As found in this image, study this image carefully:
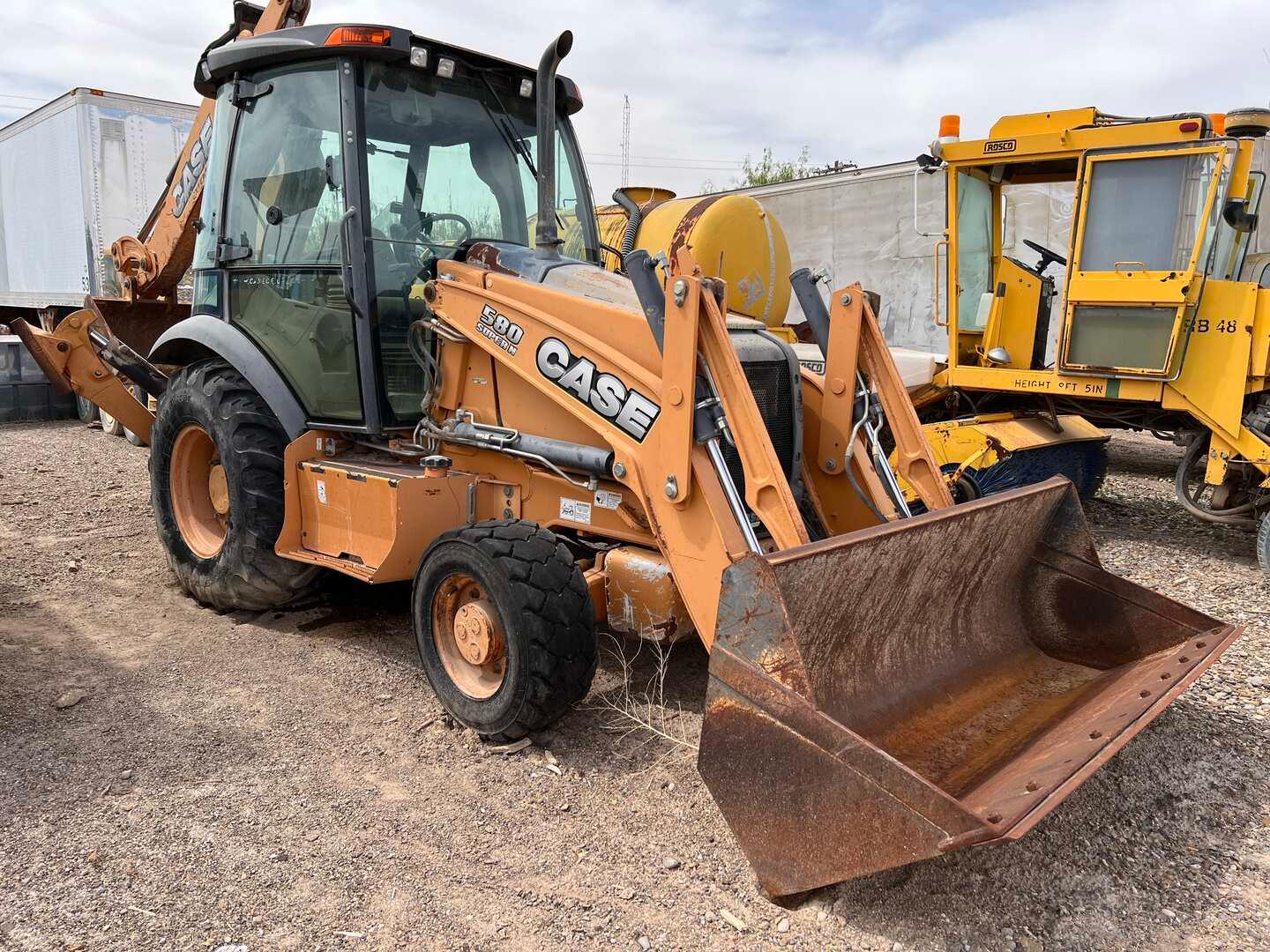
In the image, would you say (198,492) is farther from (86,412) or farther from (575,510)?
(86,412)

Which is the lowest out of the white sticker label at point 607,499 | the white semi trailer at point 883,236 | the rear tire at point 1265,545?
the rear tire at point 1265,545

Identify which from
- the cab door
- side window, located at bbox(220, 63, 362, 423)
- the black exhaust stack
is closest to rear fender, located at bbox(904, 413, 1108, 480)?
the cab door

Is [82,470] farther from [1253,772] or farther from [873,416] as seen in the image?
[1253,772]

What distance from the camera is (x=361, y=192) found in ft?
13.3

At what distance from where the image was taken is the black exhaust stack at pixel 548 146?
373 centimetres

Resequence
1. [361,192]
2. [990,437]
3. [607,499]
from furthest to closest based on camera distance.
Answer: [990,437], [361,192], [607,499]

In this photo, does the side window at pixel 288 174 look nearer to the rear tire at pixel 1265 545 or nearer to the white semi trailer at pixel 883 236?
the rear tire at pixel 1265 545

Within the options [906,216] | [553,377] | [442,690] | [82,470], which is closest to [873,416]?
[553,377]

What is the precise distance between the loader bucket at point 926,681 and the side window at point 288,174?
9.07 ft

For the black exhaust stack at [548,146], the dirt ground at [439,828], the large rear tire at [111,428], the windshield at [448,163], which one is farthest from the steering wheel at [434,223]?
the large rear tire at [111,428]

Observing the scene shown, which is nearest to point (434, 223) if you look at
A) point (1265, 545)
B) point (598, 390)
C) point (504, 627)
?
point (598, 390)

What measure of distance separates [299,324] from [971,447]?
4.53 metres

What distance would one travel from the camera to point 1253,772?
3348mm

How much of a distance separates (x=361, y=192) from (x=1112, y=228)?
16.6 ft
